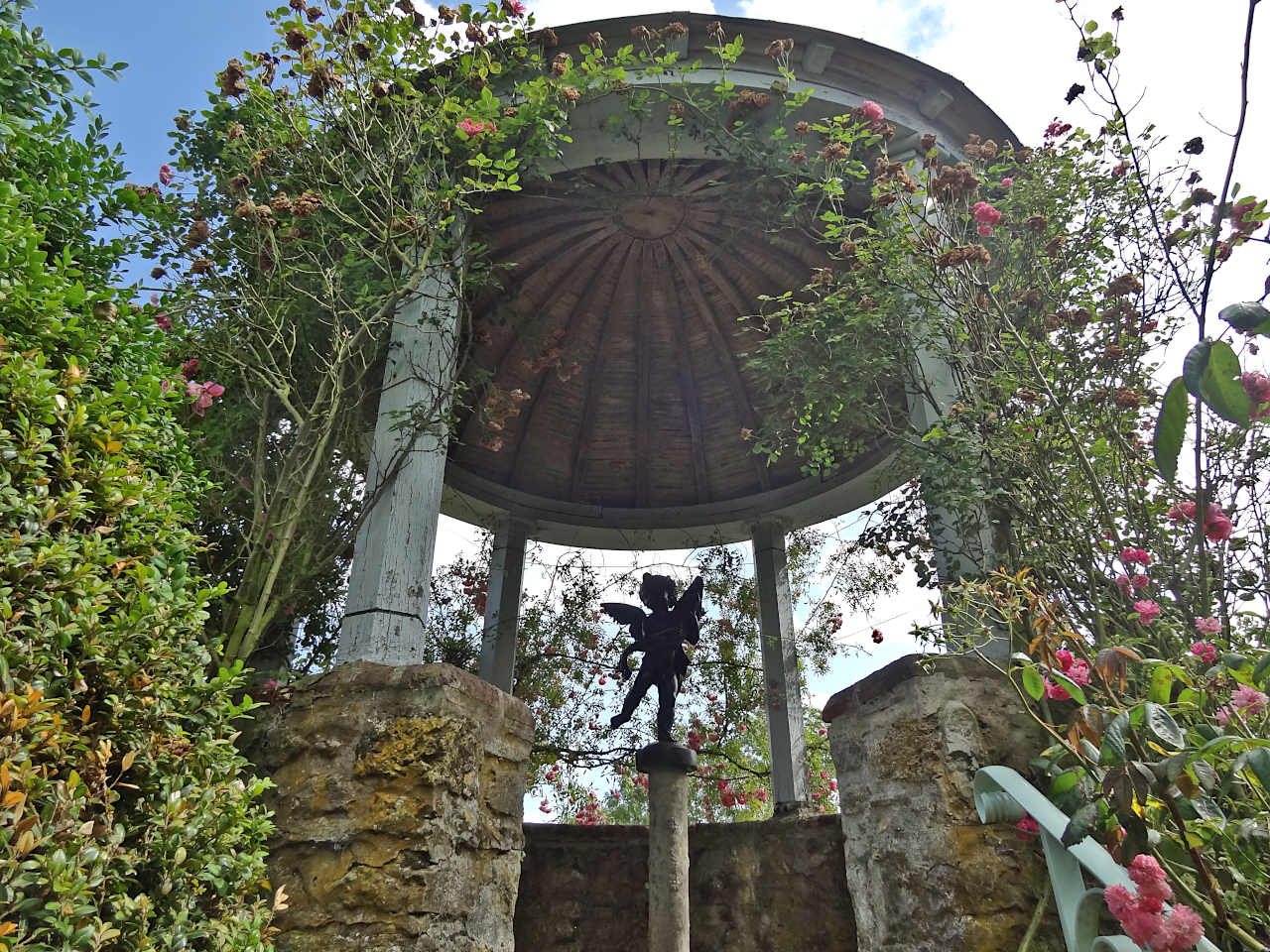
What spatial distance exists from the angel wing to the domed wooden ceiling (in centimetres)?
156

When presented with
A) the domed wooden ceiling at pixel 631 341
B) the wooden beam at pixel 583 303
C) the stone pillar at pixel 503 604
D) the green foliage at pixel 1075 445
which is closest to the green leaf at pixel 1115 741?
the green foliage at pixel 1075 445

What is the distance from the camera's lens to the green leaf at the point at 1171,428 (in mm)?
846

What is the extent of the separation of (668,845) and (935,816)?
1.68 m

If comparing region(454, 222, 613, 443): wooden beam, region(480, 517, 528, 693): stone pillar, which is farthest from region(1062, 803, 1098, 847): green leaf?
region(480, 517, 528, 693): stone pillar

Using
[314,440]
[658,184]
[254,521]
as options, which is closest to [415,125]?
[314,440]

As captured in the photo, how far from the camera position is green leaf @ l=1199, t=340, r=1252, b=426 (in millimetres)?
855

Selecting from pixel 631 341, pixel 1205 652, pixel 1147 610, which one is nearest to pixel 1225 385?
pixel 1205 652

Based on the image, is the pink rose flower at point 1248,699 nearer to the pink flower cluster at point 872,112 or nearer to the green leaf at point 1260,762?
the green leaf at point 1260,762

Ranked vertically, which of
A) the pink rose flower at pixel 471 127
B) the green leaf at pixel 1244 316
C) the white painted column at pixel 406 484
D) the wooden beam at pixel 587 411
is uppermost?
the wooden beam at pixel 587 411

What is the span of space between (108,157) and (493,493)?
4087 millimetres

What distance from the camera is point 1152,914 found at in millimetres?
1153

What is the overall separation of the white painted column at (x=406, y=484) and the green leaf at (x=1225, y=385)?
2.30 m

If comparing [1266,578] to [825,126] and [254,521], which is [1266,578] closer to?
[825,126]

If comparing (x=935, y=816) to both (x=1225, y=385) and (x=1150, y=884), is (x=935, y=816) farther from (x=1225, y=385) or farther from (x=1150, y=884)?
(x=1225, y=385)
